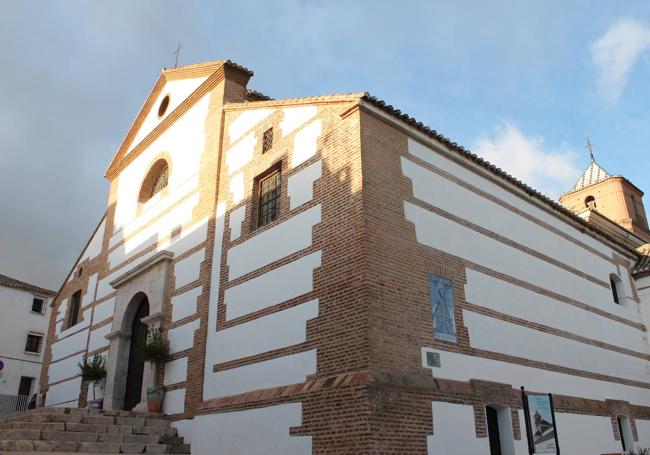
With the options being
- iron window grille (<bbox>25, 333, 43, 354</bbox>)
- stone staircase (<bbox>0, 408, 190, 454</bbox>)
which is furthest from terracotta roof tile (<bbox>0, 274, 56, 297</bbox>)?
stone staircase (<bbox>0, 408, 190, 454</bbox>)

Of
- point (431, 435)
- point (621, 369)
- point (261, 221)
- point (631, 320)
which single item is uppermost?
point (261, 221)

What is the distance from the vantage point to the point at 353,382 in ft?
26.0

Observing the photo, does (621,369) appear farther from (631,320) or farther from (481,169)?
(481,169)

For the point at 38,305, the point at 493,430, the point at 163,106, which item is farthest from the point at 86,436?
the point at 38,305

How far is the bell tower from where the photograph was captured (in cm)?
2891

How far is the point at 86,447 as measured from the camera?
32.1 feet

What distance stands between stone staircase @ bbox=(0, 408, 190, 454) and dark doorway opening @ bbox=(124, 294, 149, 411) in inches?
93.3

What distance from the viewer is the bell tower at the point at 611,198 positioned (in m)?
28.9

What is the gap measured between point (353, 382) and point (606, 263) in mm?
10718

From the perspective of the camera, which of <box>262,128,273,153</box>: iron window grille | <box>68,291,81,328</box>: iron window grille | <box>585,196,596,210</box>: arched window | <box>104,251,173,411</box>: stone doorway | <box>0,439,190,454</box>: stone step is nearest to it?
<box>0,439,190,454</box>: stone step

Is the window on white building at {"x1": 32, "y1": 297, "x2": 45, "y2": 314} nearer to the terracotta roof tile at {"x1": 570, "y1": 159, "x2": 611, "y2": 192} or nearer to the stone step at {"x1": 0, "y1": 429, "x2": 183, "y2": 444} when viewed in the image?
the stone step at {"x1": 0, "y1": 429, "x2": 183, "y2": 444}

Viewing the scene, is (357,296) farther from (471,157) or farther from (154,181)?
(154,181)

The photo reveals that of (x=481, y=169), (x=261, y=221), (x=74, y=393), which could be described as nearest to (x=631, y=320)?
(x=481, y=169)

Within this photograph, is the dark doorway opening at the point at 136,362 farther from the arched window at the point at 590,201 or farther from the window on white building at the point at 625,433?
the arched window at the point at 590,201
